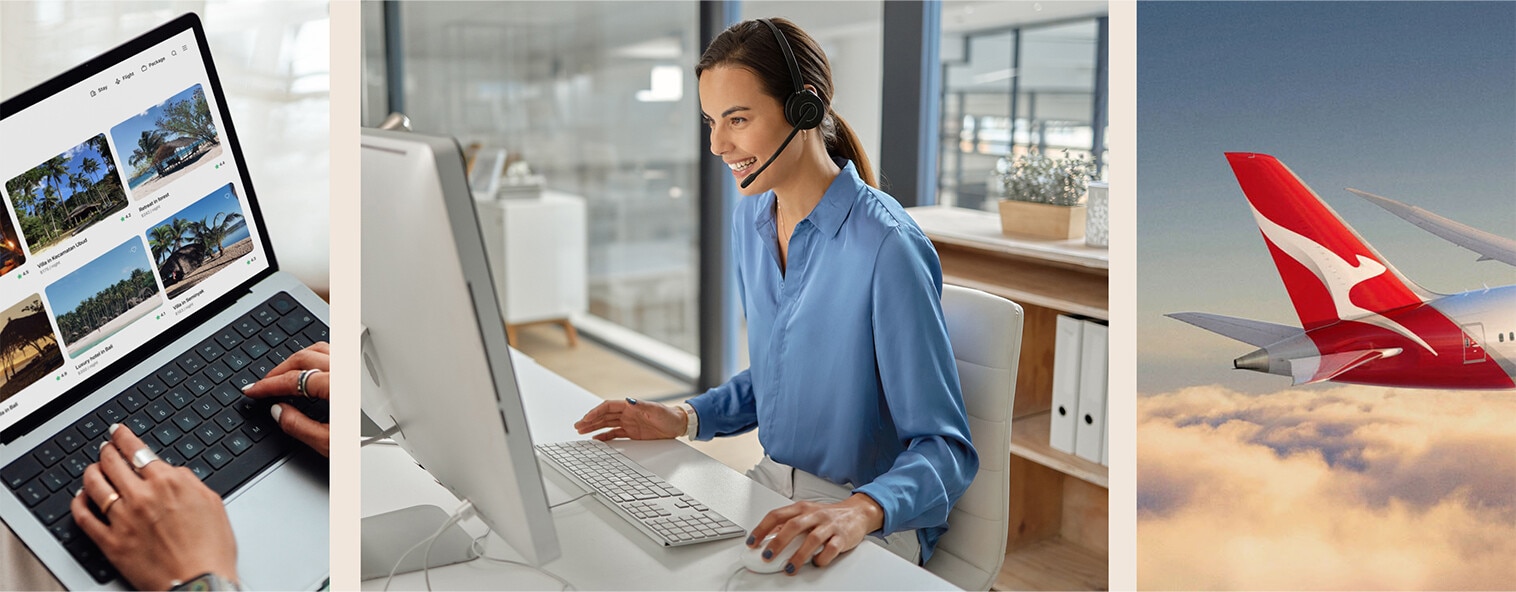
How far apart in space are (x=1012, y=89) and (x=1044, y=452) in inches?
35.5

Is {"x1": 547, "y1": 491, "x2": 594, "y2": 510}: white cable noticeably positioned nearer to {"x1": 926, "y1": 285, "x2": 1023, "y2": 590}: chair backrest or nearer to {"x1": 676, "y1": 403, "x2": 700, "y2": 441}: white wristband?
{"x1": 676, "y1": 403, "x2": 700, "y2": 441}: white wristband

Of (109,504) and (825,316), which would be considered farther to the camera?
(825,316)

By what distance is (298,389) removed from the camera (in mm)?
1013

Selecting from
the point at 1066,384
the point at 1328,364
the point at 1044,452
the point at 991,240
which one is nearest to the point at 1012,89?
the point at 991,240

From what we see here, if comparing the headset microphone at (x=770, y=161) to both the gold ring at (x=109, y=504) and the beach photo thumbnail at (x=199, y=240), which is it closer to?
the beach photo thumbnail at (x=199, y=240)

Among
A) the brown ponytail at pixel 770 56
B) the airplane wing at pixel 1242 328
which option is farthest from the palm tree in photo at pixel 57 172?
the airplane wing at pixel 1242 328

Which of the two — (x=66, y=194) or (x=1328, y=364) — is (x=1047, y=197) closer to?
(x=1328, y=364)

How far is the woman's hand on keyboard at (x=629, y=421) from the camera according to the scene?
4.13 feet

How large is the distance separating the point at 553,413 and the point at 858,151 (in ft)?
1.82

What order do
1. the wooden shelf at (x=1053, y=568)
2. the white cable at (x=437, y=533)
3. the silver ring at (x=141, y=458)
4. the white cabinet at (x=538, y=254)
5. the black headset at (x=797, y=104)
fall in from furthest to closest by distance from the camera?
1. the white cabinet at (x=538, y=254)
2. the wooden shelf at (x=1053, y=568)
3. the black headset at (x=797, y=104)
4. the silver ring at (x=141, y=458)
5. the white cable at (x=437, y=533)

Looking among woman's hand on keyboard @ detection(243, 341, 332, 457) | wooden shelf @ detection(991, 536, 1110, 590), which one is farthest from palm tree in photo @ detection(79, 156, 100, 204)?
wooden shelf @ detection(991, 536, 1110, 590)

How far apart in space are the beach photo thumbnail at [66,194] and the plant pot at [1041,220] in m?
1.59

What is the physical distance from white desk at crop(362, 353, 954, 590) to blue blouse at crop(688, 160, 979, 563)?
0.12m

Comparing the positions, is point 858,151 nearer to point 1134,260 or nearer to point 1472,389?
point 1134,260
